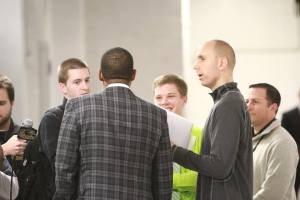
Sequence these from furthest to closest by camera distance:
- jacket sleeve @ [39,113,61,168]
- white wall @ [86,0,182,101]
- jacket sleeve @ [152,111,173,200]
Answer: white wall @ [86,0,182,101] → jacket sleeve @ [39,113,61,168] → jacket sleeve @ [152,111,173,200]

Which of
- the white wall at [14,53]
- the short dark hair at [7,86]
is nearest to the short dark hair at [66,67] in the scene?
the short dark hair at [7,86]

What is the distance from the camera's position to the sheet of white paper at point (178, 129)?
355cm

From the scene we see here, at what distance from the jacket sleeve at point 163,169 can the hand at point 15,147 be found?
701 mm

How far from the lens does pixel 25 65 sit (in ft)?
17.5

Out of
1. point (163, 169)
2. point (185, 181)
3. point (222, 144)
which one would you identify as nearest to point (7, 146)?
point (163, 169)

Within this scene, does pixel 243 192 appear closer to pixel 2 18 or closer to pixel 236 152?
pixel 236 152

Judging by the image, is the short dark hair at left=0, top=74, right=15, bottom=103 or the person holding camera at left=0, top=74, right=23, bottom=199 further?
the short dark hair at left=0, top=74, right=15, bottom=103

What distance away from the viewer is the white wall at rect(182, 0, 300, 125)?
6.79m

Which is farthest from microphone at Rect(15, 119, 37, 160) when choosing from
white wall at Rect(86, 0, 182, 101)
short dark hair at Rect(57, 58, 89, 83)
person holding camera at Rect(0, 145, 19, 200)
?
white wall at Rect(86, 0, 182, 101)

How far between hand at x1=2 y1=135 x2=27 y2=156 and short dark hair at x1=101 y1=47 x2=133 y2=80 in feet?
2.02

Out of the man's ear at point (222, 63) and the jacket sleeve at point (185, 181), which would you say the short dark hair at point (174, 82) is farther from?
the man's ear at point (222, 63)

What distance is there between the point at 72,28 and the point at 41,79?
1.69 feet

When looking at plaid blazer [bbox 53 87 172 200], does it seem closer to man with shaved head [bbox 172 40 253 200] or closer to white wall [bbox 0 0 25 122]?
man with shaved head [bbox 172 40 253 200]

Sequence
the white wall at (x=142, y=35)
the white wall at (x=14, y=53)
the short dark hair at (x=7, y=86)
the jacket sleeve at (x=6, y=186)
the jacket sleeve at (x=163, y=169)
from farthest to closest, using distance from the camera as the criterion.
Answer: the white wall at (x=142, y=35), the white wall at (x=14, y=53), the short dark hair at (x=7, y=86), the jacket sleeve at (x=6, y=186), the jacket sleeve at (x=163, y=169)
